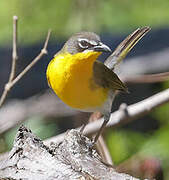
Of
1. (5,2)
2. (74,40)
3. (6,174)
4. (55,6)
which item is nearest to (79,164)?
(6,174)

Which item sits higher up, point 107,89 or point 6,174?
point 6,174

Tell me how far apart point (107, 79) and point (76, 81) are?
28 centimetres

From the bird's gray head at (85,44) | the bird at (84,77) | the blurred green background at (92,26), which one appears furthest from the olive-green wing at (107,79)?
the blurred green background at (92,26)

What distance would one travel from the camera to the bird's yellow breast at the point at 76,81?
2812 millimetres

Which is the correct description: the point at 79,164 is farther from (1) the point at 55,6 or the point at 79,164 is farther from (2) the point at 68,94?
(1) the point at 55,6

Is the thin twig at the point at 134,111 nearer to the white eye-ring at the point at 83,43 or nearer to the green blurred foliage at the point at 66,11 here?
the white eye-ring at the point at 83,43

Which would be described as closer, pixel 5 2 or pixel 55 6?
pixel 55 6

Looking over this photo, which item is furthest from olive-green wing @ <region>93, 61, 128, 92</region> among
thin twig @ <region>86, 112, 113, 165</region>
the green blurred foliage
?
the green blurred foliage

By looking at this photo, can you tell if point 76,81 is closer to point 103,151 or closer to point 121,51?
point 103,151

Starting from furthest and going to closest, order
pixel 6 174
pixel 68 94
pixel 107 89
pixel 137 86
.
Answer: pixel 137 86
pixel 107 89
pixel 68 94
pixel 6 174

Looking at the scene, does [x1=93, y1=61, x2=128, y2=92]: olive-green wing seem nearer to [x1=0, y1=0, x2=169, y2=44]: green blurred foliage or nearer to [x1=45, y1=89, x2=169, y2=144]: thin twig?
[x1=45, y1=89, x2=169, y2=144]: thin twig

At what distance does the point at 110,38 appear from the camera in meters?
6.60

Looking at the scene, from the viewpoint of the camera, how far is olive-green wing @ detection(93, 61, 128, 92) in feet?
9.96

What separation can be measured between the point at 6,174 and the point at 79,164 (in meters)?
0.27
